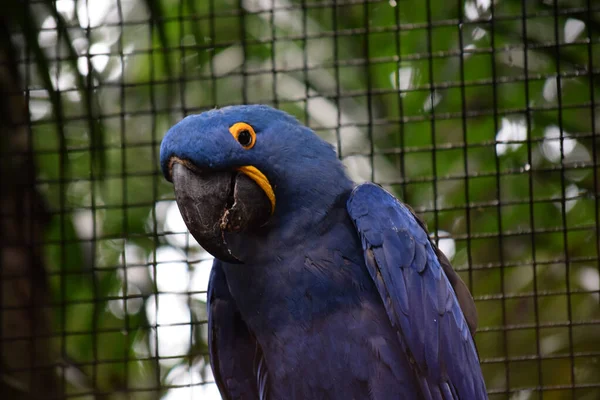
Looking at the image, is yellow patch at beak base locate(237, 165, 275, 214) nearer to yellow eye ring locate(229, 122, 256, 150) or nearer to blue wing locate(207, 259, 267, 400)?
yellow eye ring locate(229, 122, 256, 150)

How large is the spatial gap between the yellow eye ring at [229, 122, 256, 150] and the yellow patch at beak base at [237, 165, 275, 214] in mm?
55

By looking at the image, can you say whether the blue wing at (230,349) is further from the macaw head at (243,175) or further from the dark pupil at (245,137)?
the dark pupil at (245,137)

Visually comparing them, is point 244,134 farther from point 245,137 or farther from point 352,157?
point 352,157

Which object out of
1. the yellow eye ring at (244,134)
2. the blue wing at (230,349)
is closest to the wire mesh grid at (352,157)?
the blue wing at (230,349)

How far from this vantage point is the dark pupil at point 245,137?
1.84 metres

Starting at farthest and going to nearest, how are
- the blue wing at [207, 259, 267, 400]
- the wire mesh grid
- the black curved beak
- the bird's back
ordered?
the wire mesh grid < the blue wing at [207, 259, 267, 400] < the bird's back < the black curved beak

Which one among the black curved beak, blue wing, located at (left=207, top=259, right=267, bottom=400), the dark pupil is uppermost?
the dark pupil

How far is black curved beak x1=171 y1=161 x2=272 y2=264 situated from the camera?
70.4 inches

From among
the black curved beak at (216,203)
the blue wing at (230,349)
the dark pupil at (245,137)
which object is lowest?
the blue wing at (230,349)

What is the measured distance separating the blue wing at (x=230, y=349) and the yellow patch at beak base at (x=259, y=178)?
399 mm

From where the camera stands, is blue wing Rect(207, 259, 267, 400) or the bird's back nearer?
the bird's back

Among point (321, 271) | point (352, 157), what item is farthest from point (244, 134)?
point (352, 157)

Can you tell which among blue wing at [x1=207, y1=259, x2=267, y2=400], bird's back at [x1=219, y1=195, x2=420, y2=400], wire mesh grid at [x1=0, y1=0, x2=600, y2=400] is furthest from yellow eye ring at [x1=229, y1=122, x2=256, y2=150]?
wire mesh grid at [x1=0, y1=0, x2=600, y2=400]

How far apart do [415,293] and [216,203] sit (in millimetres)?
599
